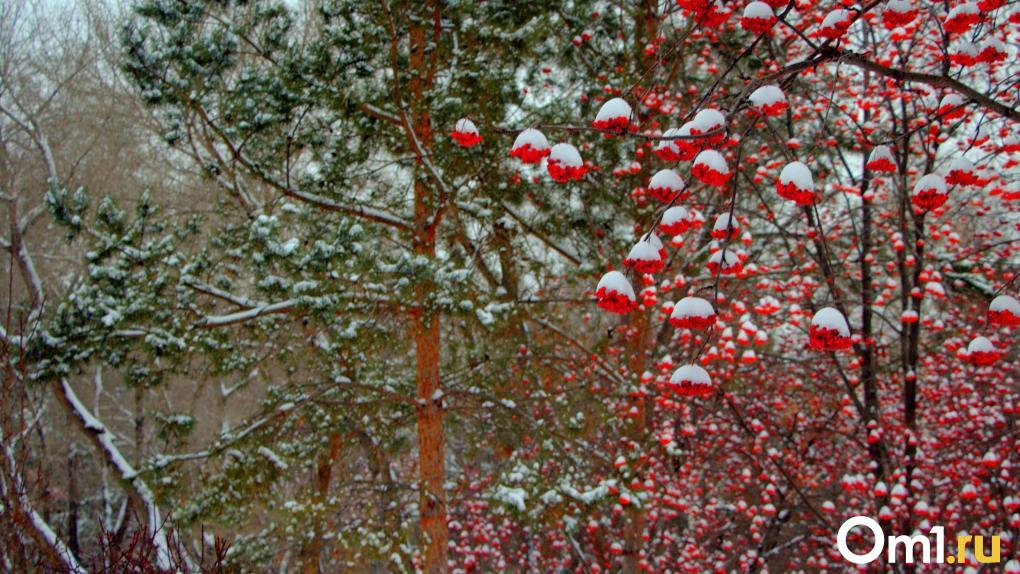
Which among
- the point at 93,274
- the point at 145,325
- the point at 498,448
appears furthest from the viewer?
the point at 498,448

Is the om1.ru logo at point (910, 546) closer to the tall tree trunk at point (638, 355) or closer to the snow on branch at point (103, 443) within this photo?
the tall tree trunk at point (638, 355)

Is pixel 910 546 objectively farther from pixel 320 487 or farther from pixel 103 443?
pixel 103 443

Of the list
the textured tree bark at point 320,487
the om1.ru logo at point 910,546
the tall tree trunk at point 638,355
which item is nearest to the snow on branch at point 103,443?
the textured tree bark at point 320,487

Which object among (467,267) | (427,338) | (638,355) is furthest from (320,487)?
(467,267)

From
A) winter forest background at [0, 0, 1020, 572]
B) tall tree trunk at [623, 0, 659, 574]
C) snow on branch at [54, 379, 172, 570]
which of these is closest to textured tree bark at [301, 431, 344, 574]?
winter forest background at [0, 0, 1020, 572]

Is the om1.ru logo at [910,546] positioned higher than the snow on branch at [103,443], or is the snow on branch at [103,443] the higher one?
the snow on branch at [103,443]

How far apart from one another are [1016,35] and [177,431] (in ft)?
24.0

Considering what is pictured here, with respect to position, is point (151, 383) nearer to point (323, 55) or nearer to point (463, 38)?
point (323, 55)

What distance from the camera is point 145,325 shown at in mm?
5250

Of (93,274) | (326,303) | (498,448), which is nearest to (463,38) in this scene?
(326,303)

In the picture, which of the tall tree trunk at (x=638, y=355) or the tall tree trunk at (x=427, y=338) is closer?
the tall tree trunk at (x=427, y=338)

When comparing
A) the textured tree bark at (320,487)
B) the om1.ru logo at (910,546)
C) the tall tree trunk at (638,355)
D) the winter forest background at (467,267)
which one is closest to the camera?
the om1.ru logo at (910,546)

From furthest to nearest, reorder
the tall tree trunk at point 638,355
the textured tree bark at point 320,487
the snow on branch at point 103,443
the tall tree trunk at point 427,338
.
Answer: the tall tree trunk at point 638,355 < the snow on branch at point 103,443 < the textured tree bark at point 320,487 < the tall tree trunk at point 427,338

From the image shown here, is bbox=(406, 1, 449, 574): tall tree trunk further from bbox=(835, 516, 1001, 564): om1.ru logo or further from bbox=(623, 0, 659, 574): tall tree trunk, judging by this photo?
bbox=(835, 516, 1001, 564): om1.ru logo
